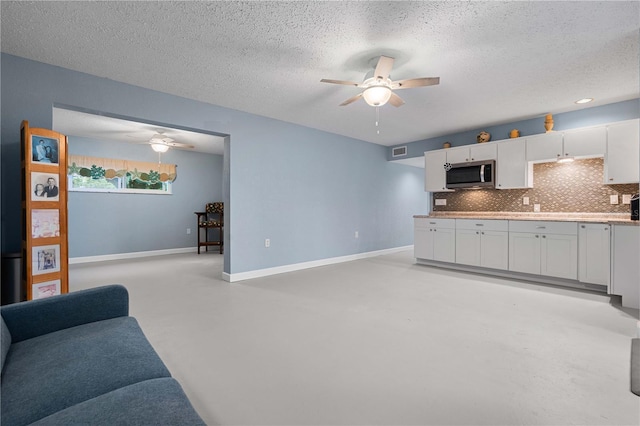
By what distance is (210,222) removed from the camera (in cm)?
705

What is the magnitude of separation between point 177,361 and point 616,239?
4457mm

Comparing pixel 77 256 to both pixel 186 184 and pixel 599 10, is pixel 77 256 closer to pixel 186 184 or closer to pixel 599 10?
pixel 186 184

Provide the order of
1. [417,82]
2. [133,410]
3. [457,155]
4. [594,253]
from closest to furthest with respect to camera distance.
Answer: [133,410], [417,82], [594,253], [457,155]

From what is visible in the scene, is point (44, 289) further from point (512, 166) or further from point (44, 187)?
point (512, 166)

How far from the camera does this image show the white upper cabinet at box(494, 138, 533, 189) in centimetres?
433

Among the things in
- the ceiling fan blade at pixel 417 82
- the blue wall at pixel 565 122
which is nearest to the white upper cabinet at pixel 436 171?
the blue wall at pixel 565 122

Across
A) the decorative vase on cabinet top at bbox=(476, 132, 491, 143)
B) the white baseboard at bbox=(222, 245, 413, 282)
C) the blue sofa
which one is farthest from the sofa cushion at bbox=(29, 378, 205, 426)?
the decorative vase on cabinet top at bbox=(476, 132, 491, 143)

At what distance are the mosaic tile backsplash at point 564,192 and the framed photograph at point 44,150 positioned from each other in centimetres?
580

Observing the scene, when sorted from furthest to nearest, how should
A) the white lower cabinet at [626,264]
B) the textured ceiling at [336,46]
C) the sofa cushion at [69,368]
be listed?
the white lower cabinet at [626,264], the textured ceiling at [336,46], the sofa cushion at [69,368]

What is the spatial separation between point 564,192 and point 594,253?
1.12 metres

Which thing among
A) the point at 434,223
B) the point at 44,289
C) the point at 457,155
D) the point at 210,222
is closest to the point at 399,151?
the point at 457,155

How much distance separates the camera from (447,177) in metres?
5.13

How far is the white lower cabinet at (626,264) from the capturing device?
303cm

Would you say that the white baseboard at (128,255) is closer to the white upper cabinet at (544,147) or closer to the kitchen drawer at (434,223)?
the kitchen drawer at (434,223)
